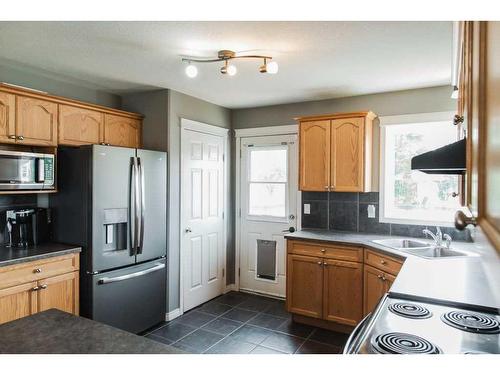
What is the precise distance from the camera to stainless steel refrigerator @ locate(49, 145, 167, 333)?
2.81 meters

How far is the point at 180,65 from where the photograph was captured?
279cm

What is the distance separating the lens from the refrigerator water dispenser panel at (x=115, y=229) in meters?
2.90

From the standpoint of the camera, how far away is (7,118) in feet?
8.55

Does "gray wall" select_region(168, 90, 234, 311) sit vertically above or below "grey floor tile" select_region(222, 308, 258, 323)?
above

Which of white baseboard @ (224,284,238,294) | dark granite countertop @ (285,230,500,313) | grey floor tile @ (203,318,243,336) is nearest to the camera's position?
dark granite countertop @ (285,230,500,313)

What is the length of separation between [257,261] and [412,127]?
2455 mm

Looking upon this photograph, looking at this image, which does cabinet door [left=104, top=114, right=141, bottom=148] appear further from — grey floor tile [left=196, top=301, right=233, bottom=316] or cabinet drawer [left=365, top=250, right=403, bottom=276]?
cabinet drawer [left=365, top=250, right=403, bottom=276]

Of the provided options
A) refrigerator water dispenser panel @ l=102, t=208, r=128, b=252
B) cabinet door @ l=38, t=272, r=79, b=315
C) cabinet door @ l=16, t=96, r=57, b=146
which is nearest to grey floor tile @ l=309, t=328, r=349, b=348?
refrigerator water dispenser panel @ l=102, t=208, r=128, b=252

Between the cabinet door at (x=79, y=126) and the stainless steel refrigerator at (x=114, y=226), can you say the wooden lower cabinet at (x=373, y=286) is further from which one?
the cabinet door at (x=79, y=126)

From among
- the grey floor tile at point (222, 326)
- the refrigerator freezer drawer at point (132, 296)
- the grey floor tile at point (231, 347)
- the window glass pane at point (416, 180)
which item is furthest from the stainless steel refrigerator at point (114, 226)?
the window glass pane at point (416, 180)

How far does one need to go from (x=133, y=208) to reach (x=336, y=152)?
6.97 feet

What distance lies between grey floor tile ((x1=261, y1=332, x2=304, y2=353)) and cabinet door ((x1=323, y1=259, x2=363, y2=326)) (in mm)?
413
